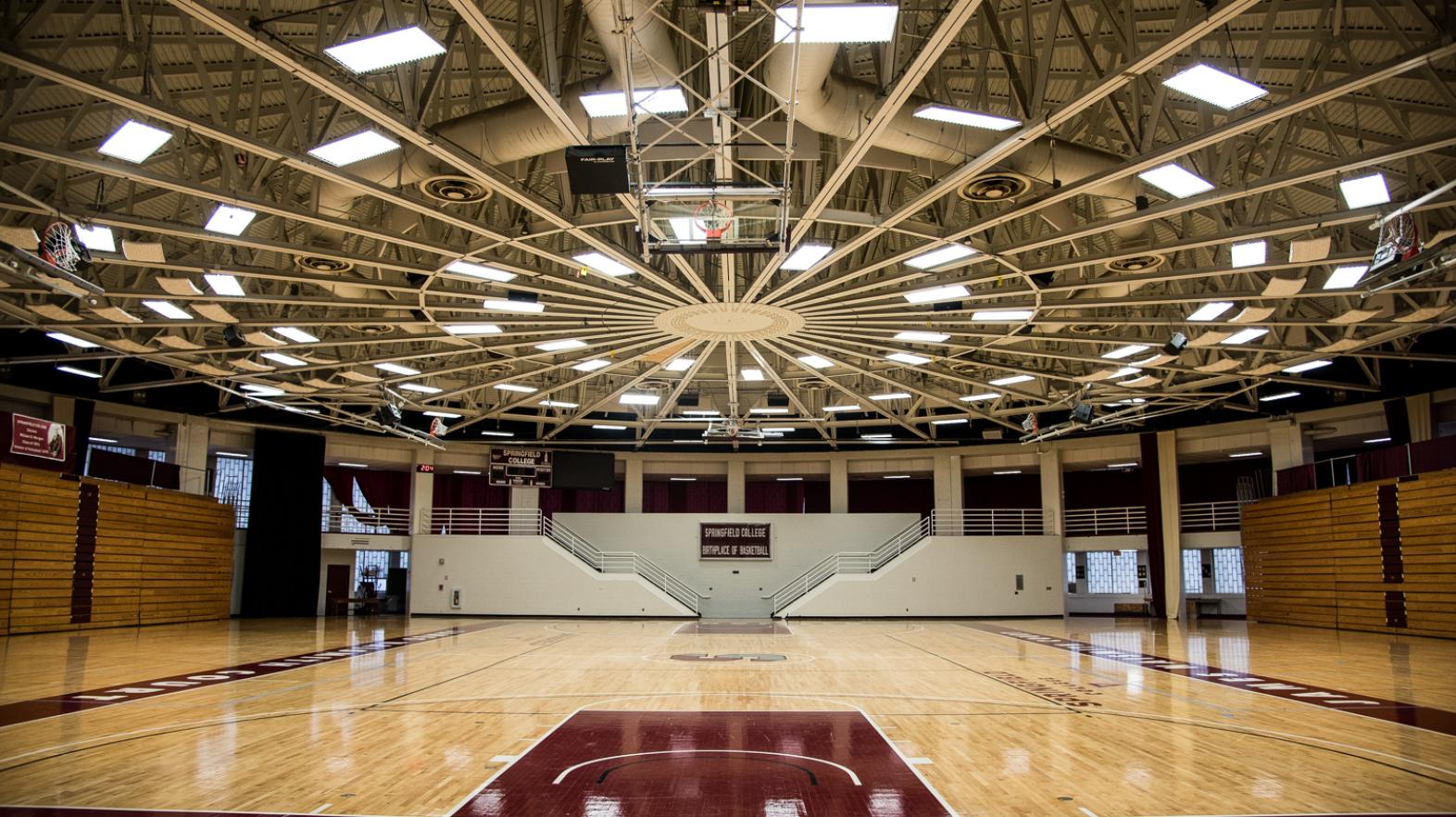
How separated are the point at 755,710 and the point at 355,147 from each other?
34.1 feet

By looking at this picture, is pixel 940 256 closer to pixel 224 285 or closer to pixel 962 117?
pixel 962 117

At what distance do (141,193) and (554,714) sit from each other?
1474 cm

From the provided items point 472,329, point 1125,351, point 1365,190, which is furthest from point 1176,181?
point 472,329

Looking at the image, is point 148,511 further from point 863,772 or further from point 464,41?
point 863,772

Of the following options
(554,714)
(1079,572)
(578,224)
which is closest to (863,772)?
(554,714)

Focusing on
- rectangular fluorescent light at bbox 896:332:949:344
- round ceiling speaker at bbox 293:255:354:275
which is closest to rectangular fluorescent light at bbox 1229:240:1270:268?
rectangular fluorescent light at bbox 896:332:949:344

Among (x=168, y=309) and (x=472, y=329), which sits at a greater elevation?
(x=168, y=309)

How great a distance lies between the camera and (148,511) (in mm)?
31984

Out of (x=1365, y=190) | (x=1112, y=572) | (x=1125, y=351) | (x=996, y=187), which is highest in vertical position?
(x=996, y=187)

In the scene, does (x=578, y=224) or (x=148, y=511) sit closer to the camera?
(x=578, y=224)

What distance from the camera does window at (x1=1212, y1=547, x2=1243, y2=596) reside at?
41.7 m

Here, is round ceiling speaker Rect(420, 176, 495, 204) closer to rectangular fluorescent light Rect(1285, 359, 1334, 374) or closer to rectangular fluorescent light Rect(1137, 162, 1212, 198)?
rectangular fluorescent light Rect(1137, 162, 1212, 198)

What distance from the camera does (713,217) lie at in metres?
14.7

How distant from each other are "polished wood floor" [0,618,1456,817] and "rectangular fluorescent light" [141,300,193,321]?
8.03 metres
